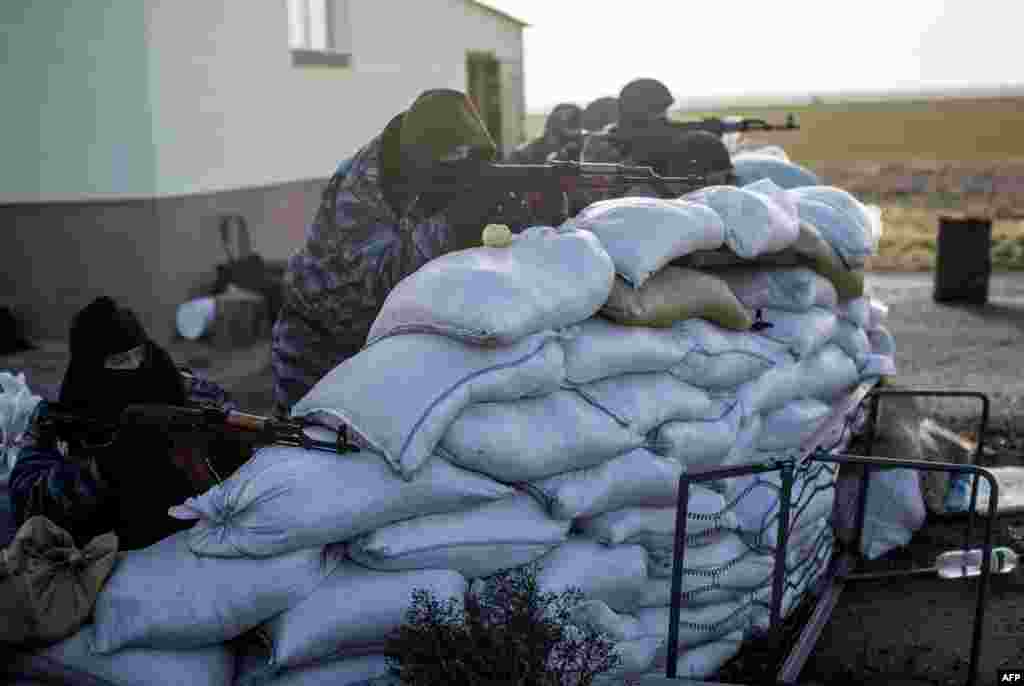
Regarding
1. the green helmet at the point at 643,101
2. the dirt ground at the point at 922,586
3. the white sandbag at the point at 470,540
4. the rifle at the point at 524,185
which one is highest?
the green helmet at the point at 643,101

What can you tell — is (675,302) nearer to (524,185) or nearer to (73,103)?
(524,185)

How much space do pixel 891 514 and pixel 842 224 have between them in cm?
119

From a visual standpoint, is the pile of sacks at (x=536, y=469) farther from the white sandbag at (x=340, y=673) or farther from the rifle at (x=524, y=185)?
the rifle at (x=524, y=185)

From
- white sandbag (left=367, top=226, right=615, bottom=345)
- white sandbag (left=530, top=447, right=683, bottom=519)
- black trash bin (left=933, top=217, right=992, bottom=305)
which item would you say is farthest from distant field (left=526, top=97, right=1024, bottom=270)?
white sandbag (left=367, top=226, right=615, bottom=345)

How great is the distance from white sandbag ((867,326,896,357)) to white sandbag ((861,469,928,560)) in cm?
86

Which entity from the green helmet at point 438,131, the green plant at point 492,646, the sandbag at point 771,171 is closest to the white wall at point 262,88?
the sandbag at point 771,171

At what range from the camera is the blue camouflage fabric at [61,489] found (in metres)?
2.58

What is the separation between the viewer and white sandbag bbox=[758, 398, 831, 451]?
3.87 m

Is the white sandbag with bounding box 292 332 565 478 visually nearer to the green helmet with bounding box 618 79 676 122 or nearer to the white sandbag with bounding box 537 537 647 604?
the white sandbag with bounding box 537 537 647 604

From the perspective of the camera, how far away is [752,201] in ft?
12.7

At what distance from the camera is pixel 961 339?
8508 millimetres

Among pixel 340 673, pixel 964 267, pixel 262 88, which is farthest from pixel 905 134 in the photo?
pixel 340 673

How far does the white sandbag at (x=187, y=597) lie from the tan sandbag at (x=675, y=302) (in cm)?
122

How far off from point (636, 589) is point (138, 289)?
514cm
